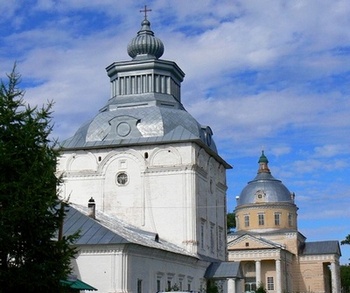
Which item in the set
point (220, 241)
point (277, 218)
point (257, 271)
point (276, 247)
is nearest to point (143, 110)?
point (220, 241)

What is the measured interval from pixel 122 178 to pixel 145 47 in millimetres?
8892

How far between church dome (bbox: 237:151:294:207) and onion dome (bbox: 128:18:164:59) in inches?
933

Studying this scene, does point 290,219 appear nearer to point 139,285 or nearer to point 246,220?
point 246,220

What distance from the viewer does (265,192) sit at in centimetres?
6150

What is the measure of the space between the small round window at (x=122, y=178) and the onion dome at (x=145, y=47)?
8089 mm

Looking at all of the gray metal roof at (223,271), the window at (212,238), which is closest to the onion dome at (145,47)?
the window at (212,238)

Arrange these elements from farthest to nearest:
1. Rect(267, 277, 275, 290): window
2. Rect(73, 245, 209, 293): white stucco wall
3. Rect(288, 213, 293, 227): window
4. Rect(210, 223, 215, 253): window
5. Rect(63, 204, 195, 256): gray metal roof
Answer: Rect(288, 213, 293, 227): window
Rect(267, 277, 275, 290): window
Rect(210, 223, 215, 253): window
Rect(63, 204, 195, 256): gray metal roof
Rect(73, 245, 209, 293): white stucco wall

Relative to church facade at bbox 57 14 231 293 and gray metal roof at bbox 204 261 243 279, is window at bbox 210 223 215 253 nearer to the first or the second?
church facade at bbox 57 14 231 293

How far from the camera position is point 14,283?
46.1 feet

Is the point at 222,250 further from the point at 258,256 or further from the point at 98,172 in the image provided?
the point at 258,256

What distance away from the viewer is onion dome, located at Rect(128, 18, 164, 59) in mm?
41031

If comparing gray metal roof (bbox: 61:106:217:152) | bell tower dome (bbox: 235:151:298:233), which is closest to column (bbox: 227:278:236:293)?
gray metal roof (bbox: 61:106:217:152)

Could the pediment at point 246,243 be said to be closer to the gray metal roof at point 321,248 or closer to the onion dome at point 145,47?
the gray metal roof at point 321,248

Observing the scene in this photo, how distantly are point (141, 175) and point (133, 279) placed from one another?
9.98 m
